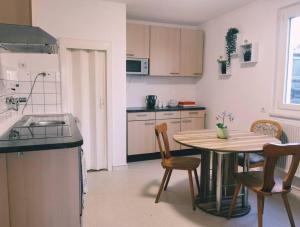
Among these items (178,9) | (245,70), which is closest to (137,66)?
(178,9)

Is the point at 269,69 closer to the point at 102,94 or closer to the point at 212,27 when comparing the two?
the point at 212,27

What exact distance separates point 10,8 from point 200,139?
200 centimetres

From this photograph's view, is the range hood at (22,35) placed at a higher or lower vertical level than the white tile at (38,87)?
higher

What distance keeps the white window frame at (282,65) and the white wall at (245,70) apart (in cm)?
7

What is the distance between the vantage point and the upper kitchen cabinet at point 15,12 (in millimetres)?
1607

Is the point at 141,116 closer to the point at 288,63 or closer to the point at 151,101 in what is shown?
the point at 151,101

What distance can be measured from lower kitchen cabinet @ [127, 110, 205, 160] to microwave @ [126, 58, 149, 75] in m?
0.74

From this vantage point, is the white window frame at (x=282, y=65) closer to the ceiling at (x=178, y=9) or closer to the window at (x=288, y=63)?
the window at (x=288, y=63)

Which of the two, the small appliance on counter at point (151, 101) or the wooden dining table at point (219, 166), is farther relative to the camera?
the small appliance on counter at point (151, 101)

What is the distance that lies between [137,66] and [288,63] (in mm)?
2340

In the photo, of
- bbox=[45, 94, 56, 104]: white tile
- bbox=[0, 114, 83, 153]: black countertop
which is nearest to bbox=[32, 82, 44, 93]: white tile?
bbox=[45, 94, 56, 104]: white tile

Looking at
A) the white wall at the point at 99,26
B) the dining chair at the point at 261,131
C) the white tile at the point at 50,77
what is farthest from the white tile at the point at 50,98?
the dining chair at the point at 261,131

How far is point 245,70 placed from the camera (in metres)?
3.89

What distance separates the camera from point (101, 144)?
3.89 m
